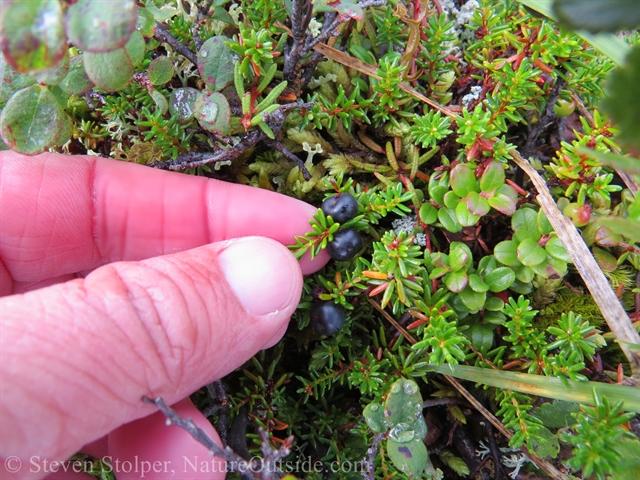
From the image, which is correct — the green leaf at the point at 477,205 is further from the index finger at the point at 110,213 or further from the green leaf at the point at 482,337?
the index finger at the point at 110,213

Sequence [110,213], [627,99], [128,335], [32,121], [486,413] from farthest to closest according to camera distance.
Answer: [110,213] → [486,413] → [32,121] → [128,335] → [627,99]

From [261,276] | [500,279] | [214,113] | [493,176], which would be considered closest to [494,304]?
[500,279]

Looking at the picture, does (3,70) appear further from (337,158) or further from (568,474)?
(568,474)

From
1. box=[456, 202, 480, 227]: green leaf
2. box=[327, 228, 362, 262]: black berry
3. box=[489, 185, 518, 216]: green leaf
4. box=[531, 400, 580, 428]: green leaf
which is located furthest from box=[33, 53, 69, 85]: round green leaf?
box=[531, 400, 580, 428]: green leaf

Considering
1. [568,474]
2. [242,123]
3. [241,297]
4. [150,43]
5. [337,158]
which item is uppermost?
[150,43]

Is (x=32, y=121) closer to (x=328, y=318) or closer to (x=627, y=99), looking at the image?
(x=328, y=318)

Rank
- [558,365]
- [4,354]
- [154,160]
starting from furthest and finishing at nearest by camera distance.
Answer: [154,160] → [558,365] → [4,354]

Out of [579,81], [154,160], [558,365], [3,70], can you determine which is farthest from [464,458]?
[3,70]
